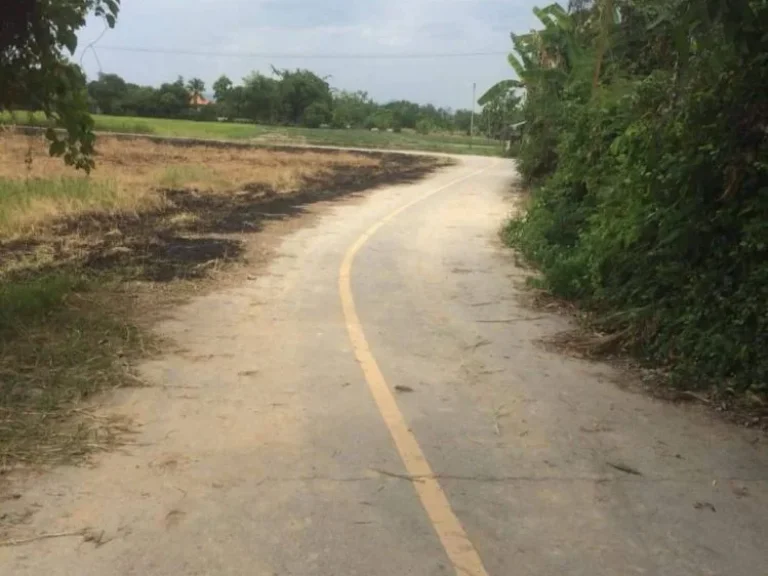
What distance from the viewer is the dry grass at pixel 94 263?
6.57 meters

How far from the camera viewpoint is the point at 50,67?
9.54 metres

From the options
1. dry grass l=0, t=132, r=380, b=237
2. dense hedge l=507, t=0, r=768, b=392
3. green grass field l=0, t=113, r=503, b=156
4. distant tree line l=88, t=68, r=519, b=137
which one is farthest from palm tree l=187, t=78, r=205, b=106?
dense hedge l=507, t=0, r=768, b=392

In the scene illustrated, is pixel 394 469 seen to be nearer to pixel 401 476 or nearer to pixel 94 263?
pixel 401 476

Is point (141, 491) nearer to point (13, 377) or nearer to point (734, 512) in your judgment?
point (13, 377)

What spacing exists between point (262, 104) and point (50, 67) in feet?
348

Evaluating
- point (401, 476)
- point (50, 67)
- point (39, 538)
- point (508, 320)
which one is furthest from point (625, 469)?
point (50, 67)

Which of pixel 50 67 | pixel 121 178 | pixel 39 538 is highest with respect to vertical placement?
pixel 50 67

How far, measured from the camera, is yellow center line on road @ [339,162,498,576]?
4559 millimetres

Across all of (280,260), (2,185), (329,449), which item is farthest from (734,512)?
(2,185)

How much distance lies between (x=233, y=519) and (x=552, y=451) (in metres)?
2.31

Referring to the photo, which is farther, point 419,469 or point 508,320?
point 508,320

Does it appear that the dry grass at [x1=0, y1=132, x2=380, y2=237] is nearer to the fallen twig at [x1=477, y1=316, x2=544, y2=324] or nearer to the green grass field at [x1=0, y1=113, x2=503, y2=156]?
the fallen twig at [x1=477, y1=316, x2=544, y2=324]

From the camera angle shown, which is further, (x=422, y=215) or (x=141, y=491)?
(x=422, y=215)

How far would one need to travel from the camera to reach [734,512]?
208 inches
